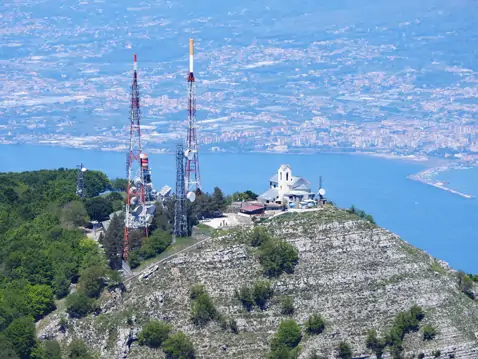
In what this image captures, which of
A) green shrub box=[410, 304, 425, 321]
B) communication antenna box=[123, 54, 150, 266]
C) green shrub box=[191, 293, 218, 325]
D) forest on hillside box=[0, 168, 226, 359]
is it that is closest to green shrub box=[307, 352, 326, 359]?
green shrub box=[191, 293, 218, 325]

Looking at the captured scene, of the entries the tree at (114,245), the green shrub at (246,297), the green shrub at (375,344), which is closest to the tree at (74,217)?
the tree at (114,245)

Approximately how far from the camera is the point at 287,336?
61188 millimetres

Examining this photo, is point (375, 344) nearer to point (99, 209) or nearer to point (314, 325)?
point (314, 325)

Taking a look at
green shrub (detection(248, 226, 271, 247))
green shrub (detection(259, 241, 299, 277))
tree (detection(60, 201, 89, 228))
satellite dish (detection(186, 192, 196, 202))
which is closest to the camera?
green shrub (detection(259, 241, 299, 277))

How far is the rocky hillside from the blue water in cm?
4959

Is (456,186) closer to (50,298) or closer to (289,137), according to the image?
(289,137)

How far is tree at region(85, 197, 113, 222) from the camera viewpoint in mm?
72062

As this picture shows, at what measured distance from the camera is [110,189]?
84375 mm

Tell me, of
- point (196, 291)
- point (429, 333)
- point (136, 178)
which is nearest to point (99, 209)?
point (136, 178)

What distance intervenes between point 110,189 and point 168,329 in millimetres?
25232

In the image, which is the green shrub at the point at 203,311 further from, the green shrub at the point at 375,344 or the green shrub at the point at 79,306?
the green shrub at the point at 375,344

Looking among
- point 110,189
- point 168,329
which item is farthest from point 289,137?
point 168,329

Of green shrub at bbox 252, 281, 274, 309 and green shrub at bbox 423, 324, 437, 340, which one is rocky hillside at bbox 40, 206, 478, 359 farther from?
green shrub at bbox 252, 281, 274, 309

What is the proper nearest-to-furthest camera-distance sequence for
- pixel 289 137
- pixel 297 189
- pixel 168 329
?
1. pixel 168 329
2. pixel 297 189
3. pixel 289 137
